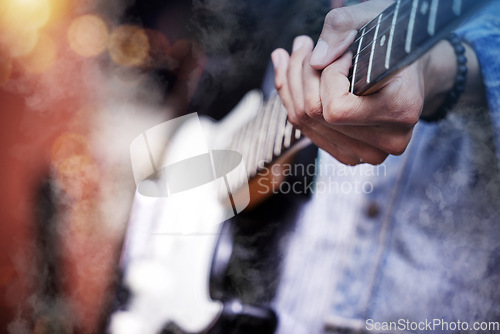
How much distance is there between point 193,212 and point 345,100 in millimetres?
472

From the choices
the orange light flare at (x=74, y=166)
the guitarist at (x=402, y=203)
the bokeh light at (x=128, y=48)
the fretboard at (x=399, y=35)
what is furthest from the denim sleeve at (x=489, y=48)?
the orange light flare at (x=74, y=166)

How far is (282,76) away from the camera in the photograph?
0.67 metres

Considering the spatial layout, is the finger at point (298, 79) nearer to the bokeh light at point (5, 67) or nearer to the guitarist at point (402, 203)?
the guitarist at point (402, 203)

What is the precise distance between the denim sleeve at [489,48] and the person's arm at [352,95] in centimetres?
2

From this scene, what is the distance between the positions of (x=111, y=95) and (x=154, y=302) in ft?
1.65

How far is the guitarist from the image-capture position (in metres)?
0.55

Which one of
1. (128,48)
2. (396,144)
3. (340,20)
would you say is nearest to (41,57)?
(128,48)

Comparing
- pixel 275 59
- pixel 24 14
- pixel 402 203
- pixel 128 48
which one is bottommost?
pixel 402 203

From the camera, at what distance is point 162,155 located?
849mm

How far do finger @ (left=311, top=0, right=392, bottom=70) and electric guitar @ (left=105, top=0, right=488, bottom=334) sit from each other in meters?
0.15

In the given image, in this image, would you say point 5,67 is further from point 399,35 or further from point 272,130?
point 399,35

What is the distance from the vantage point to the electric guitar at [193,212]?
746 millimetres

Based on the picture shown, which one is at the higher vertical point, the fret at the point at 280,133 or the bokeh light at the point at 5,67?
the bokeh light at the point at 5,67

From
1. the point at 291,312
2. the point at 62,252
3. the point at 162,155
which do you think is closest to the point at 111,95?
the point at 162,155
